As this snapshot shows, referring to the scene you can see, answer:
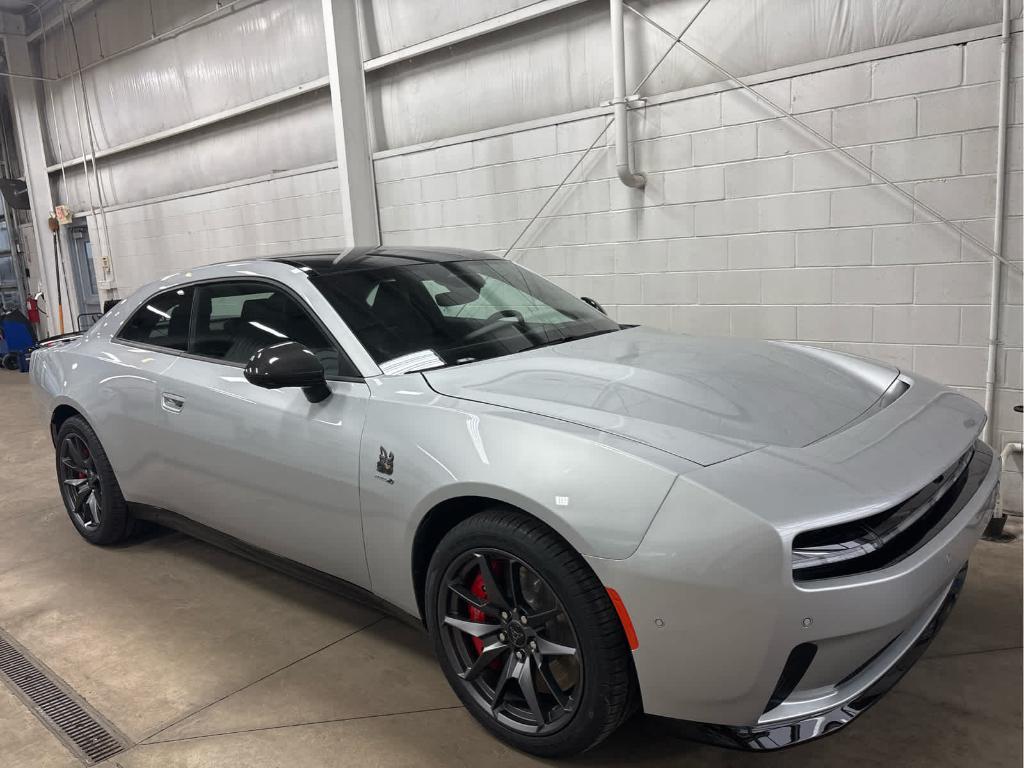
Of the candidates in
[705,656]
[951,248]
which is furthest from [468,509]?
[951,248]

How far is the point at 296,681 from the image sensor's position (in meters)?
2.53

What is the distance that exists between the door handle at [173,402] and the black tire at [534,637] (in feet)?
4.46

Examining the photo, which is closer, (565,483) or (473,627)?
(565,483)

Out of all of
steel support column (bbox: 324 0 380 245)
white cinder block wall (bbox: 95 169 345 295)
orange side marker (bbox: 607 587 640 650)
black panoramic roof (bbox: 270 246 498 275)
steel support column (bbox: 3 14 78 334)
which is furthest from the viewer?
steel support column (bbox: 3 14 78 334)

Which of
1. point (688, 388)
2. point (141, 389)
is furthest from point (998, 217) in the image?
point (141, 389)

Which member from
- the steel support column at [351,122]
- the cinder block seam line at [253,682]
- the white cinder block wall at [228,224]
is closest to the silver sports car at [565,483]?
the cinder block seam line at [253,682]

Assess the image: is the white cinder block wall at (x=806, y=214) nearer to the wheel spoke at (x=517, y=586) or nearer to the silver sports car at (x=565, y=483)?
the silver sports car at (x=565, y=483)

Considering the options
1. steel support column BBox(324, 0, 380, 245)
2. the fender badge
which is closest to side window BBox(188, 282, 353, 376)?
the fender badge

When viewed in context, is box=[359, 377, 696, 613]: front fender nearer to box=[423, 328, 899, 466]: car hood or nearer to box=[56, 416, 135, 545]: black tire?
box=[423, 328, 899, 466]: car hood

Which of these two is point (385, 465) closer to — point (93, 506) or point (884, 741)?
point (884, 741)

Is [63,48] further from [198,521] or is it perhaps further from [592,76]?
[198,521]

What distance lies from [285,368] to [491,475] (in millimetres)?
793

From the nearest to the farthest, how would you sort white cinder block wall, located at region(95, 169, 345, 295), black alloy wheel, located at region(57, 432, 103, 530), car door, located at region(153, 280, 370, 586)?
car door, located at region(153, 280, 370, 586), black alloy wheel, located at region(57, 432, 103, 530), white cinder block wall, located at region(95, 169, 345, 295)

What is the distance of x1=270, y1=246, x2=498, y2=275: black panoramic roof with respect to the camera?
2.84 metres
